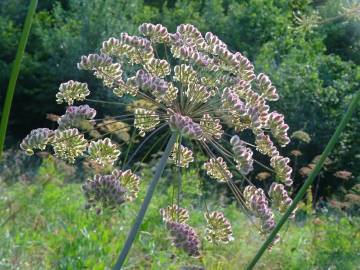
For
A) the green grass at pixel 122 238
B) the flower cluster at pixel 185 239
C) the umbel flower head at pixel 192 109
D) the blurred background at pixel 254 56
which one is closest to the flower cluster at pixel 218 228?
the umbel flower head at pixel 192 109

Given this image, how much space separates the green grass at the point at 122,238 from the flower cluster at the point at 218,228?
5.72 ft

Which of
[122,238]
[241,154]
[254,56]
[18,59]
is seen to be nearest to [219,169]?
[241,154]

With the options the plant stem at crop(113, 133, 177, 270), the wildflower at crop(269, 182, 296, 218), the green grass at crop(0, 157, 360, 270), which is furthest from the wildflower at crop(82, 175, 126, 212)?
the green grass at crop(0, 157, 360, 270)

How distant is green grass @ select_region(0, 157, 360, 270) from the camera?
159 inches

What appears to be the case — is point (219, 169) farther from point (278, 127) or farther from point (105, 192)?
point (105, 192)

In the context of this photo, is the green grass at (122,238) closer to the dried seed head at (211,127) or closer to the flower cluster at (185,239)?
the dried seed head at (211,127)

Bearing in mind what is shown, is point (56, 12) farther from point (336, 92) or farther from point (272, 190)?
point (272, 190)

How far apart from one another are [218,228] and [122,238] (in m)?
2.50

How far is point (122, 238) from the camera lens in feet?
14.0

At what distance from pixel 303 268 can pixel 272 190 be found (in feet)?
12.9

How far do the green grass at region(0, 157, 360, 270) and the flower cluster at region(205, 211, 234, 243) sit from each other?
5.72ft

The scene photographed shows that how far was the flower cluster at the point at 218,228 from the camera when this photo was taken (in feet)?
6.00

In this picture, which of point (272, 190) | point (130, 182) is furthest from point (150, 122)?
point (272, 190)

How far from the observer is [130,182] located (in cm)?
187
